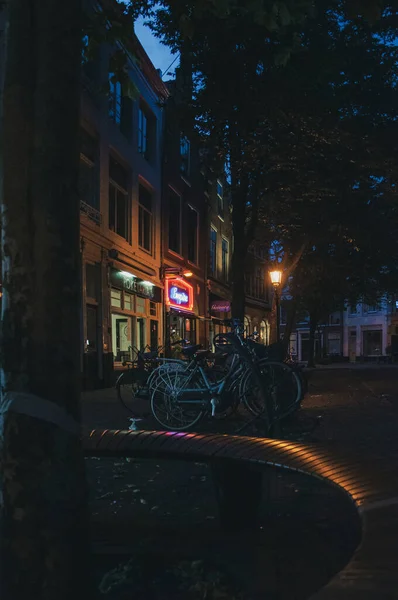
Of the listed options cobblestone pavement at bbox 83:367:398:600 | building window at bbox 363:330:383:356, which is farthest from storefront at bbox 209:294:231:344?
building window at bbox 363:330:383:356

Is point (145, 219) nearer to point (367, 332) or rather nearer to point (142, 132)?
point (142, 132)

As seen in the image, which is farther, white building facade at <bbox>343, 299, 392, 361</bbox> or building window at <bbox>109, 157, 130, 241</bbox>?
white building facade at <bbox>343, 299, 392, 361</bbox>

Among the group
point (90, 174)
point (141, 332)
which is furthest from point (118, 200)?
point (141, 332)

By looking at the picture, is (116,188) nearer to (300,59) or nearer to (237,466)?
(300,59)

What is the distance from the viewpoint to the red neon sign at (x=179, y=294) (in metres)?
21.6

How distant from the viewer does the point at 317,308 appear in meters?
37.8

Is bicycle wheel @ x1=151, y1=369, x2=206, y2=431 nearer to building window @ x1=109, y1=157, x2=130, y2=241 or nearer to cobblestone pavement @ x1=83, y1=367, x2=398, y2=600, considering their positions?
cobblestone pavement @ x1=83, y1=367, x2=398, y2=600

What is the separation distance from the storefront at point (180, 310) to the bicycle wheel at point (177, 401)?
12.9 m

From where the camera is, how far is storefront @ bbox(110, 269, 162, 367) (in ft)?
56.1

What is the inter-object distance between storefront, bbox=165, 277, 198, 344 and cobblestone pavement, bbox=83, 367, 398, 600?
1547 centimetres

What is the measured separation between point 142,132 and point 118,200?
3.57 meters

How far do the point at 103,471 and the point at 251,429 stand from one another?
2.59 m

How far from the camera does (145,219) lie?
797 inches

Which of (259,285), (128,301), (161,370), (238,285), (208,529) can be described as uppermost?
(259,285)
